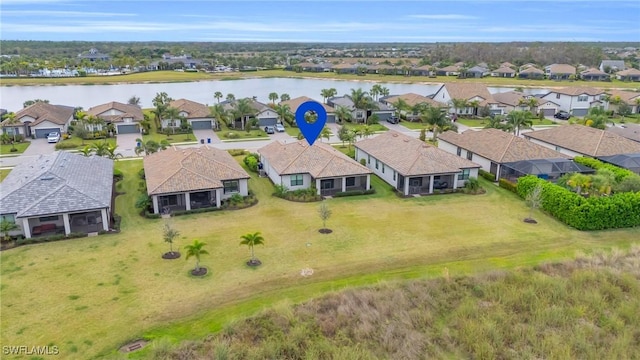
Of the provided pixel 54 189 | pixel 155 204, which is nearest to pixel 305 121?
pixel 155 204

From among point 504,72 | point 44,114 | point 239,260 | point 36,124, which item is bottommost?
point 239,260

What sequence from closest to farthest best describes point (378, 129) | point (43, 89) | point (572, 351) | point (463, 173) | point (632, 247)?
point (572, 351), point (632, 247), point (463, 173), point (378, 129), point (43, 89)

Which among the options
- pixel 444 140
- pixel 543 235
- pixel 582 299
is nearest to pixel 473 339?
pixel 582 299

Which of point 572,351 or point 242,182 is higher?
point 242,182

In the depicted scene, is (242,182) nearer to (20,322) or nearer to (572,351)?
(20,322)

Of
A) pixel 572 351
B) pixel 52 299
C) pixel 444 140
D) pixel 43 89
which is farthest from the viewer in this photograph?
pixel 43 89

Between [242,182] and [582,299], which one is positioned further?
[242,182]

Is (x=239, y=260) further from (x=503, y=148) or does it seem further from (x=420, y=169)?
(x=503, y=148)
